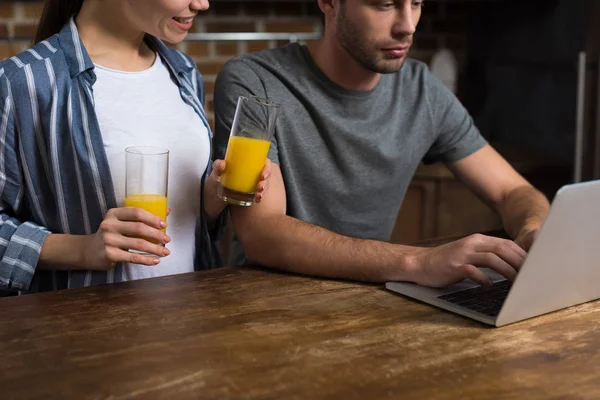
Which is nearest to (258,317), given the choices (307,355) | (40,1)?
(307,355)

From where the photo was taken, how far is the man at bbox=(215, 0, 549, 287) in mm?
1731

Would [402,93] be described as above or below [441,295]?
above

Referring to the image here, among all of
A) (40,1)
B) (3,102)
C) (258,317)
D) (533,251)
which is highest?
(40,1)

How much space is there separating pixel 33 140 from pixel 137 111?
0.66 ft

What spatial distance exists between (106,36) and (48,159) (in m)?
0.27

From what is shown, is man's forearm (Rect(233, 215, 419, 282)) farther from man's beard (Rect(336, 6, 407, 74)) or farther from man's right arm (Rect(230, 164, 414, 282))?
man's beard (Rect(336, 6, 407, 74))

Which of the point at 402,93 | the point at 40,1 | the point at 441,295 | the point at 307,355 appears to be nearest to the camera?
the point at 307,355

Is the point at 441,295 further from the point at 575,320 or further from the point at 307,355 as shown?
the point at 307,355

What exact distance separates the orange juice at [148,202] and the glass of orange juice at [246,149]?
14 centimetres

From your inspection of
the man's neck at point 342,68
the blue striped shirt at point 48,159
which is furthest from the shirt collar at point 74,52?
the man's neck at point 342,68

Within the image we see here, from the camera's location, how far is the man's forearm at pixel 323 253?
135 cm

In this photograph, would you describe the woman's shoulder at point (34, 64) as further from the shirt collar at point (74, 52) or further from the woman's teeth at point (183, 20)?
the woman's teeth at point (183, 20)

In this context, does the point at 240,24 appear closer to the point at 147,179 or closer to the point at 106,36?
the point at 106,36

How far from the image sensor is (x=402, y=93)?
194 cm
